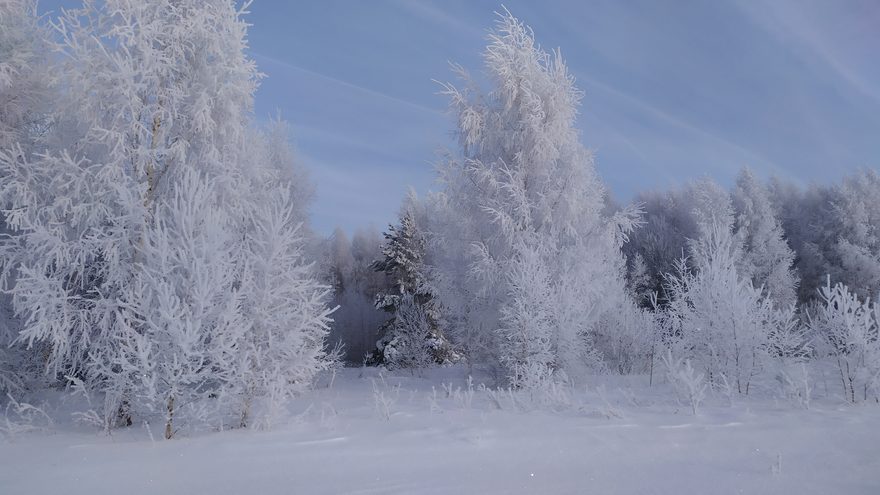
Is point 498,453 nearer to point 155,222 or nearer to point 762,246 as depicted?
point 155,222

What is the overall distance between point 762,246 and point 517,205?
23.9 metres

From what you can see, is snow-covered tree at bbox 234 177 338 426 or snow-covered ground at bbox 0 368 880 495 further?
snow-covered tree at bbox 234 177 338 426

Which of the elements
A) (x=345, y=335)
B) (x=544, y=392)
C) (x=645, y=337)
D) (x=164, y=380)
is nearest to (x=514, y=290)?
(x=544, y=392)

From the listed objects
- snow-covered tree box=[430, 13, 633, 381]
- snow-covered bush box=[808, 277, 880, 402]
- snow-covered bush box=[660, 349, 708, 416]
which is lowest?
snow-covered bush box=[660, 349, 708, 416]

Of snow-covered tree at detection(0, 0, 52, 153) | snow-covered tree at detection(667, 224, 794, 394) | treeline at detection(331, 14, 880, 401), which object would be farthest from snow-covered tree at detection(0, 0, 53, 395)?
snow-covered tree at detection(667, 224, 794, 394)

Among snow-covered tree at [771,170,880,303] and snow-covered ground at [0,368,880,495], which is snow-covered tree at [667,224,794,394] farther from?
snow-covered tree at [771,170,880,303]

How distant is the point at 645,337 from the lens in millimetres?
15789

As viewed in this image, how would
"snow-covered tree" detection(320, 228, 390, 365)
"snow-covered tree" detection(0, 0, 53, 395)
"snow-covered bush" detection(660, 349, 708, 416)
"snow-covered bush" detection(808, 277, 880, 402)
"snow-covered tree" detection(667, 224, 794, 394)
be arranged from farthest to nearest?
1. "snow-covered tree" detection(320, 228, 390, 365)
2. "snow-covered tree" detection(0, 0, 53, 395)
3. "snow-covered tree" detection(667, 224, 794, 394)
4. "snow-covered bush" detection(808, 277, 880, 402)
5. "snow-covered bush" detection(660, 349, 708, 416)

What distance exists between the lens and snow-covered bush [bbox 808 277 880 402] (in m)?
8.46

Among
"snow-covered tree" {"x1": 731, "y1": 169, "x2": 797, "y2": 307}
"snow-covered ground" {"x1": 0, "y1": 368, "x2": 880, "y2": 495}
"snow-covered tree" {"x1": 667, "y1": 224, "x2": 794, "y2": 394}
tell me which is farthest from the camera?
"snow-covered tree" {"x1": 731, "y1": 169, "x2": 797, "y2": 307}

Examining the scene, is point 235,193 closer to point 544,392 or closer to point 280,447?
Result: point 280,447

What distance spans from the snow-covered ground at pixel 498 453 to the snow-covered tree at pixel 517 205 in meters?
4.74

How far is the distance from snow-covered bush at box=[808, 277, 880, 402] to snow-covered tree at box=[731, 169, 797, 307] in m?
20.7

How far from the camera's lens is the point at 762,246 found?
31.1 m
